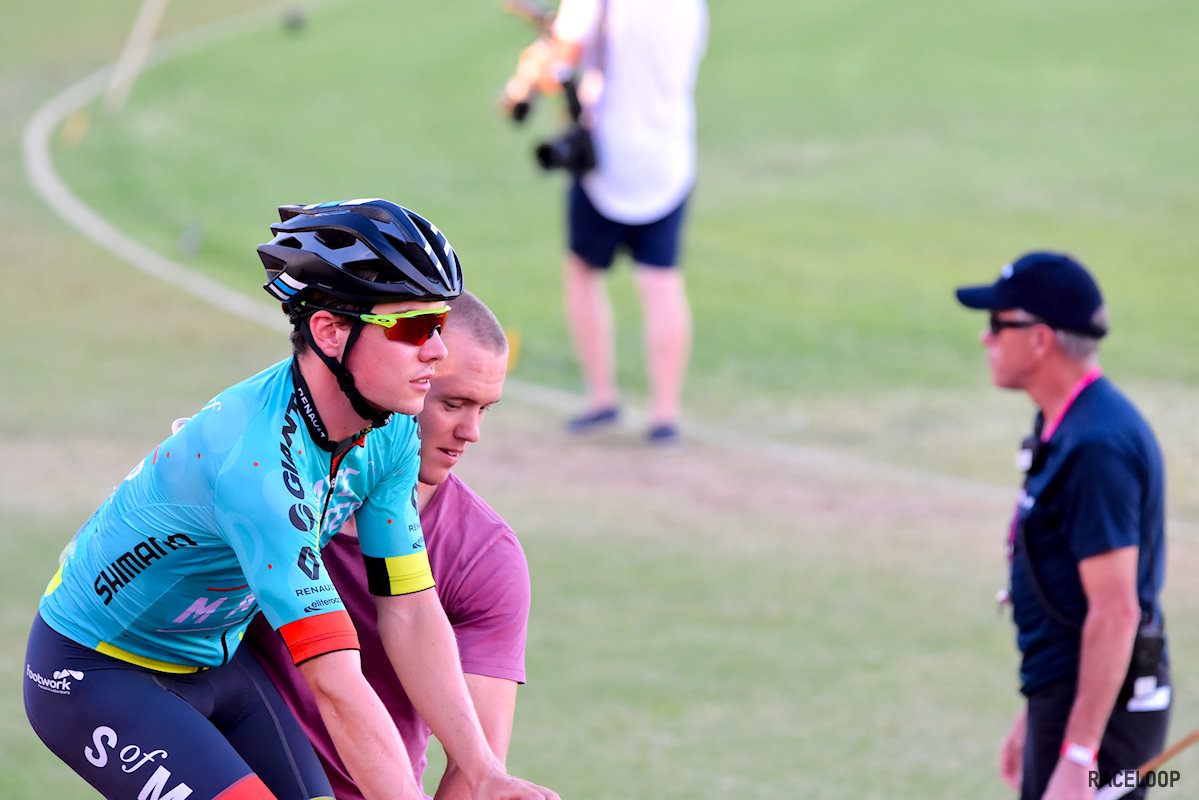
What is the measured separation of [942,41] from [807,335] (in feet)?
34.9

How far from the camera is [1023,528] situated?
4.95m

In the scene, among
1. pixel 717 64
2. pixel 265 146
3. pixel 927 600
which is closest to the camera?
pixel 927 600

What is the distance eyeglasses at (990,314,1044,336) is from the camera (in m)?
5.04

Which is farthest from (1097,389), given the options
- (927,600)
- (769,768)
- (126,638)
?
(927,600)

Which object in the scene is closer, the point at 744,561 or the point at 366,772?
the point at 366,772

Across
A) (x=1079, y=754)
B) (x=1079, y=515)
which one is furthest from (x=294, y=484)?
(x=1079, y=754)

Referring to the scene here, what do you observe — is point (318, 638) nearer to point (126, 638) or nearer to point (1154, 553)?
point (126, 638)

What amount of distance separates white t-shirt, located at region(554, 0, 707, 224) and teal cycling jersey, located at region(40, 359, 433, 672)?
6.66 meters

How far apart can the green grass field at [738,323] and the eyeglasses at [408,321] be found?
9.99ft

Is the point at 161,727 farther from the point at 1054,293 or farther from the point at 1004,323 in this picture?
the point at 1054,293

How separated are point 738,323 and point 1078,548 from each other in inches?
341

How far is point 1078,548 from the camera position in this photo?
4703 mm

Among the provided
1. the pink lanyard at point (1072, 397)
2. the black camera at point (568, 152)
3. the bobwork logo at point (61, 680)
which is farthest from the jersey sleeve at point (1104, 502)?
the black camera at point (568, 152)

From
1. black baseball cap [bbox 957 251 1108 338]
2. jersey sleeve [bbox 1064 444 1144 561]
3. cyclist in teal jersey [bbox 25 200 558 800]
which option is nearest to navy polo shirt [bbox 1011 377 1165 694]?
jersey sleeve [bbox 1064 444 1144 561]
